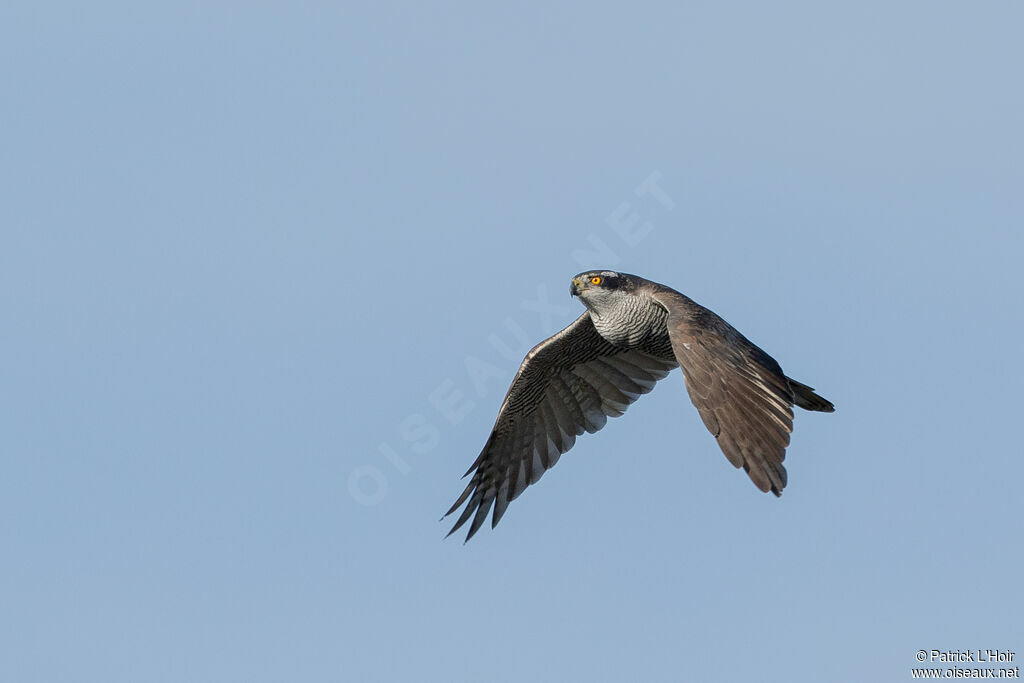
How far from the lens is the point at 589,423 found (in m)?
17.2

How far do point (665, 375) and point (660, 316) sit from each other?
205 centimetres

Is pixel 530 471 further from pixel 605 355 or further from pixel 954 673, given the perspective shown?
pixel 954 673

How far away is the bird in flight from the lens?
40.7 feet

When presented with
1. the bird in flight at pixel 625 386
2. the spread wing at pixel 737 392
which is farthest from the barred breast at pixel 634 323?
the spread wing at pixel 737 392

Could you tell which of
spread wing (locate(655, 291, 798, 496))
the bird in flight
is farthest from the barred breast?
spread wing (locate(655, 291, 798, 496))

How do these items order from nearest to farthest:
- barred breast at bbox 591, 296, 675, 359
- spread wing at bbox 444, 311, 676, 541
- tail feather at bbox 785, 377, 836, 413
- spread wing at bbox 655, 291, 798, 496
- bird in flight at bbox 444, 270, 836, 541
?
spread wing at bbox 655, 291, 798, 496
bird in flight at bbox 444, 270, 836, 541
tail feather at bbox 785, 377, 836, 413
barred breast at bbox 591, 296, 675, 359
spread wing at bbox 444, 311, 676, 541

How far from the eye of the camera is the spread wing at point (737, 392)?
39.7ft

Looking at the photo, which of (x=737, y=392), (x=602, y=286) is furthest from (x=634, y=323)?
(x=737, y=392)

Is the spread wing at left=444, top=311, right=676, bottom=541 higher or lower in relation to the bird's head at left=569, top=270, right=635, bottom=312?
lower

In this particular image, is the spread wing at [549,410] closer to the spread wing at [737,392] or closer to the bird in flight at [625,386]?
the bird in flight at [625,386]

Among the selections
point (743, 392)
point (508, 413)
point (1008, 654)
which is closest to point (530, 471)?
point (508, 413)

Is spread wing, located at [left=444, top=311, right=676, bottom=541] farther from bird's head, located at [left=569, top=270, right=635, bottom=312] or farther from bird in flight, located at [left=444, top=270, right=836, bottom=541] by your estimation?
bird's head, located at [left=569, top=270, right=635, bottom=312]

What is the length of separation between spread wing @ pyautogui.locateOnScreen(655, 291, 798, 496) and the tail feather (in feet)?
1.83

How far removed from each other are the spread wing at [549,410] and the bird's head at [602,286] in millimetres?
1425
